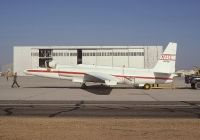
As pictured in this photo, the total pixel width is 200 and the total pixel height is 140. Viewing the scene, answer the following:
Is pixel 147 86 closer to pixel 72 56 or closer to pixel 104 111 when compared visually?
pixel 104 111

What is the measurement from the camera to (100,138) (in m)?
11.1

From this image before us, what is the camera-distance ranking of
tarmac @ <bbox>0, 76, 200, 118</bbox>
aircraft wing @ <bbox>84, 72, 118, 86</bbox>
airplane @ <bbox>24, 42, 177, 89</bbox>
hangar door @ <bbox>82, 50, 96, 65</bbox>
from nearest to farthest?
tarmac @ <bbox>0, 76, 200, 118</bbox> → aircraft wing @ <bbox>84, 72, 118, 86</bbox> → airplane @ <bbox>24, 42, 177, 89</bbox> → hangar door @ <bbox>82, 50, 96, 65</bbox>

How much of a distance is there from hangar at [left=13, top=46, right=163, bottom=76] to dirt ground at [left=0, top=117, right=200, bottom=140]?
286 ft

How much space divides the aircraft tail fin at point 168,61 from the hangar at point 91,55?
57756 millimetres

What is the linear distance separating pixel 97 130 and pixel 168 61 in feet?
103

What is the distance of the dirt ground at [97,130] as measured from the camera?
11.3 m

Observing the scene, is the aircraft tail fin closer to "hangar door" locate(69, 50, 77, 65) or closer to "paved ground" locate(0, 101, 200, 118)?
"paved ground" locate(0, 101, 200, 118)

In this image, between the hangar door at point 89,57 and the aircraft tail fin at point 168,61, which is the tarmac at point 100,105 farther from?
the hangar door at point 89,57

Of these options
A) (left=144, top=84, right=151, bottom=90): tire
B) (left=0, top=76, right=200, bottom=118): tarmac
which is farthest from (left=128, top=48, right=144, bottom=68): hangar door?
(left=0, top=76, right=200, bottom=118): tarmac

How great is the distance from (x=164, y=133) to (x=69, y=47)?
9318 cm

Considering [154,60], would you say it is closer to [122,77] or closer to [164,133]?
[122,77]

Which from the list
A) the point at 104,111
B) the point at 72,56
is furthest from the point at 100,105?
the point at 72,56

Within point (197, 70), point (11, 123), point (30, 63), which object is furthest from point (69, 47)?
point (11, 123)

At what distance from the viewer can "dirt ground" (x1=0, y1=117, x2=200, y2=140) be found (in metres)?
11.3
